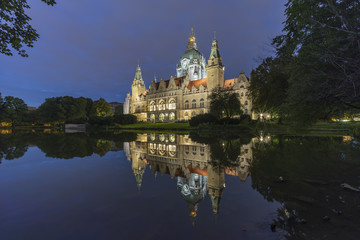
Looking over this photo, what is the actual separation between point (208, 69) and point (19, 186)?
2338 inches

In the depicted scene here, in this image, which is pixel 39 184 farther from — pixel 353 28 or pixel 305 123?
pixel 305 123

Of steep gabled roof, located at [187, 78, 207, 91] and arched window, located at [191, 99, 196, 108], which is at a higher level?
steep gabled roof, located at [187, 78, 207, 91]

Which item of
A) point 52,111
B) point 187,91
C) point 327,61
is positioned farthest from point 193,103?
point 327,61

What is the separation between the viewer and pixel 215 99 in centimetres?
3612

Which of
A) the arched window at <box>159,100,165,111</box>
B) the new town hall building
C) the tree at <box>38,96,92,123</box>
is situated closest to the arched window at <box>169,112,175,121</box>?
the new town hall building

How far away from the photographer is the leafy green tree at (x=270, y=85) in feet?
70.2

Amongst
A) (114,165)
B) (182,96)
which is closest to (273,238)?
(114,165)

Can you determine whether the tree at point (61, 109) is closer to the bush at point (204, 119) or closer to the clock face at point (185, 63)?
the bush at point (204, 119)

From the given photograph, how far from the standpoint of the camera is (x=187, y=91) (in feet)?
214

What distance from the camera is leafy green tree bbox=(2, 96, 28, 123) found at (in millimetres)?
58375

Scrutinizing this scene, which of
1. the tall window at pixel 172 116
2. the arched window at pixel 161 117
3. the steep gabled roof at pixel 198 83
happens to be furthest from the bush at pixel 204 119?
the arched window at pixel 161 117

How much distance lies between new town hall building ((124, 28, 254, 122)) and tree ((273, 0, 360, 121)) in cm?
4403

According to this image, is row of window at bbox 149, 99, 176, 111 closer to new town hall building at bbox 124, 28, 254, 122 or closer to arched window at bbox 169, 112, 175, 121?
new town hall building at bbox 124, 28, 254, 122

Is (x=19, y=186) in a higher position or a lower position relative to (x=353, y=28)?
lower
